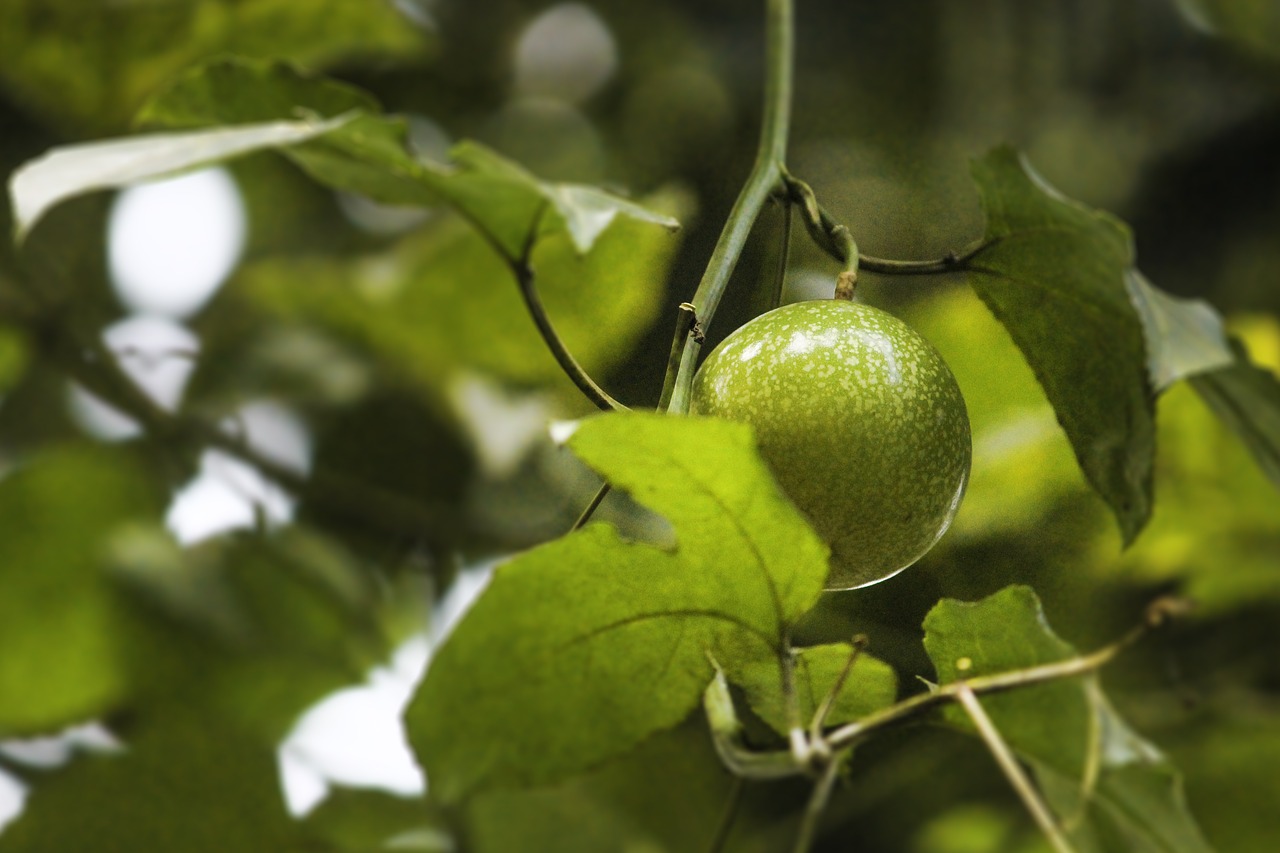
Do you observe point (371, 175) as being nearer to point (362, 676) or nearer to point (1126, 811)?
point (1126, 811)

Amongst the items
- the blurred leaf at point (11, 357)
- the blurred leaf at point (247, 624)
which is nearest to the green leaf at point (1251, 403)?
the blurred leaf at point (247, 624)

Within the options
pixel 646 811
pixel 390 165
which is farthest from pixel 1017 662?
pixel 646 811

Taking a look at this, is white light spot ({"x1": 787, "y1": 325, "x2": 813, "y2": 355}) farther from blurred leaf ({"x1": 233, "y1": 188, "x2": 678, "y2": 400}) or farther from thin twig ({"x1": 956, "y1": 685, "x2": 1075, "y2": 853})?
blurred leaf ({"x1": 233, "y1": 188, "x2": 678, "y2": 400})

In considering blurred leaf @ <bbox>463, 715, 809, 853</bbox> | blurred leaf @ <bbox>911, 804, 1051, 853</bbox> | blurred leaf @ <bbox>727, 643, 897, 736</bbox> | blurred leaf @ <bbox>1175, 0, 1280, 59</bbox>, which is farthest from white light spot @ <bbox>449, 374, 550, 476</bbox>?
blurred leaf @ <bbox>1175, 0, 1280, 59</bbox>

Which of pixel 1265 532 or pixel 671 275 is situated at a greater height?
pixel 671 275

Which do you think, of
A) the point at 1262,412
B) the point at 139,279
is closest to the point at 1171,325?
the point at 1262,412

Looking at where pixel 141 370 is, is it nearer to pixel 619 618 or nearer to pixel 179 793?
pixel 179 793
